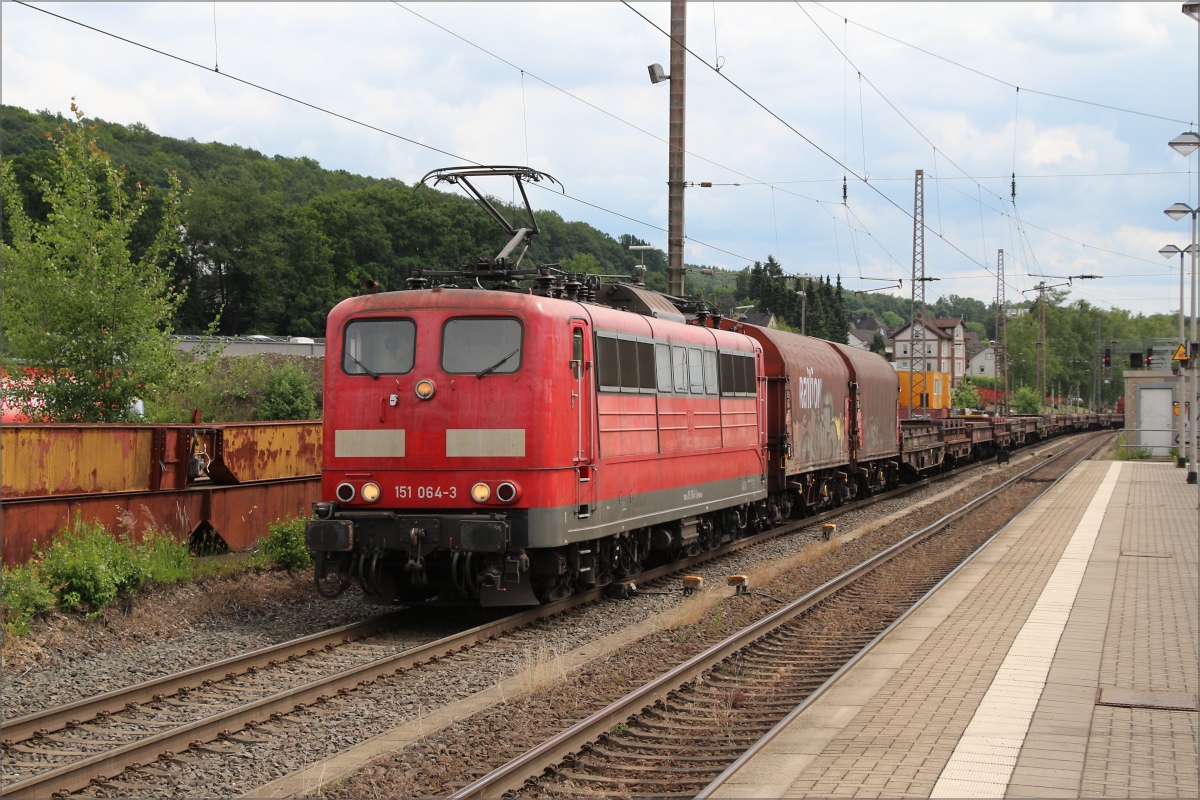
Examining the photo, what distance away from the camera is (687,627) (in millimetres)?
11492

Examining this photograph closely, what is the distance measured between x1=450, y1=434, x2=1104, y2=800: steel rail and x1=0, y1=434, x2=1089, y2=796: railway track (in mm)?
2128

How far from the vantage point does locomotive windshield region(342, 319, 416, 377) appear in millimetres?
11406

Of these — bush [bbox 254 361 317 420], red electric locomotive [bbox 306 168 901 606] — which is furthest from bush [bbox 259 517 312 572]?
bush [bbox 254 361 317 420]

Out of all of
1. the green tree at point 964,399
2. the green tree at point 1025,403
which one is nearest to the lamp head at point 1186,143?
the green tree at point 964,399

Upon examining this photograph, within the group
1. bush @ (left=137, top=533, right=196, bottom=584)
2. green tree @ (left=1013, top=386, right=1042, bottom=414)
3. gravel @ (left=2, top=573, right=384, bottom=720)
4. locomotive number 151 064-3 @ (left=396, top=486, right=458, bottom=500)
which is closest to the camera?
gravel @ (left=2, top=573, right=384, bottom=720)

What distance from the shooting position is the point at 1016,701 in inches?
314

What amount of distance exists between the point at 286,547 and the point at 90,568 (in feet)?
9.96

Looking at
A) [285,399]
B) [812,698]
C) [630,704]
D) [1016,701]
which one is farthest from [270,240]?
[1016,701]

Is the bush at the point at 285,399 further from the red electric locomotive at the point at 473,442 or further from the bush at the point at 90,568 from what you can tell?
the red electric locomotive at the point at 473,442

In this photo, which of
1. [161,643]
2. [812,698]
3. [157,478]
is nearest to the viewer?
[812,698]

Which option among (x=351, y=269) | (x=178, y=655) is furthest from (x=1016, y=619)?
(x=351, y=269)

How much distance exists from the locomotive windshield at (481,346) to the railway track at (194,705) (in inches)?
99.5

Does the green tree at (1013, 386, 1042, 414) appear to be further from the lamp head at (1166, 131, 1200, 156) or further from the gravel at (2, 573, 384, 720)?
the gravel at (2, 573, 384, 720)

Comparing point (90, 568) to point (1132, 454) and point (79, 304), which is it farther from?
point (1132, 454)
